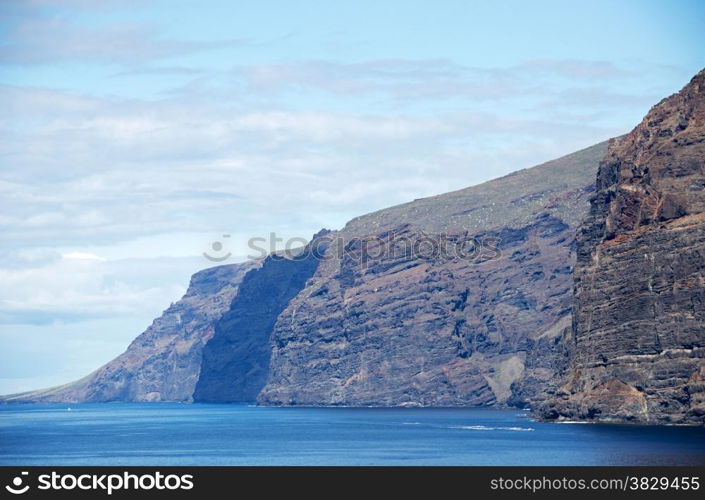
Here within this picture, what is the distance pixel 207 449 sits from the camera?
465ft

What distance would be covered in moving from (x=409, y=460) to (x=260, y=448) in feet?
90.1

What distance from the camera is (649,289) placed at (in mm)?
152750

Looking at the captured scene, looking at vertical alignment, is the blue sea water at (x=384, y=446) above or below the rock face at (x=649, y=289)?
below

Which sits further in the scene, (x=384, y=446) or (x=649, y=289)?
(x=649, y=289)

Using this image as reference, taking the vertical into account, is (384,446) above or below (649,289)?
below

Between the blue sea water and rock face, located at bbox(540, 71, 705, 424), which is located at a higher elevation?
rock face, located at bbox(540, 71, 705, 424)

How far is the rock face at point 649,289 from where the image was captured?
145250 mm

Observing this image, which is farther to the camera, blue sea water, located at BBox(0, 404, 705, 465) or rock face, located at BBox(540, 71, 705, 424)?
rock face, located at BBox(540, 71, 705, 424)

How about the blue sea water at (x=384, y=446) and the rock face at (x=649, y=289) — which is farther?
the rock face at (x=649, y=289)

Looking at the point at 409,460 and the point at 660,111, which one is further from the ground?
the point at 660,111

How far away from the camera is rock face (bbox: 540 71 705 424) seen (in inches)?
5719
